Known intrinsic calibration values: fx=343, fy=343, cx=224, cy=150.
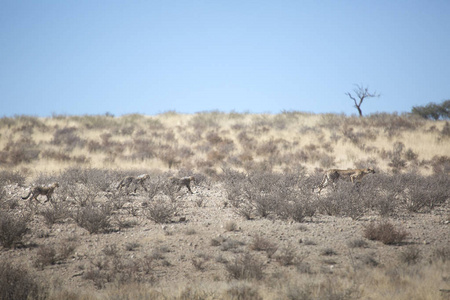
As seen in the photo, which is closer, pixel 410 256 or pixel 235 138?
pixel 410 256

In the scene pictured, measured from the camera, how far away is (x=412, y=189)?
10312 mm

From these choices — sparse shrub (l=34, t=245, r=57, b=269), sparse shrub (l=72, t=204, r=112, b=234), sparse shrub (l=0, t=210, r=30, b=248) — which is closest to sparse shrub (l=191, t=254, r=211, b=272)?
sparse shrub (l=34, t=245, r=57, b=269)

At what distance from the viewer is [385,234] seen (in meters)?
6.68

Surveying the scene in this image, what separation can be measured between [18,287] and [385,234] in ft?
20.3

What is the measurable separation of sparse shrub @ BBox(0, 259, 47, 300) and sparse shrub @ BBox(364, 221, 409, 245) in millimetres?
5809

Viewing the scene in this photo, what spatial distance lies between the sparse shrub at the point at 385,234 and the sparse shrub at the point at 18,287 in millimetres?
5809

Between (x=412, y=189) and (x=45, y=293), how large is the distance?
9894 mm

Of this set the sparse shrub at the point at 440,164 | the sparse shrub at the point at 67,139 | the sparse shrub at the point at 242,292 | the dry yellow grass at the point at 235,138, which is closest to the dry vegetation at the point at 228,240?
the sparse shrub at the point at 242,292

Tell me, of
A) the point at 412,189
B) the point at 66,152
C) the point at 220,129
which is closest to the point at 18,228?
the point at 412,189

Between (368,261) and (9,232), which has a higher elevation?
(9,232)

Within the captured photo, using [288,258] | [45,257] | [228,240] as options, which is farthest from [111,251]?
[288,258]

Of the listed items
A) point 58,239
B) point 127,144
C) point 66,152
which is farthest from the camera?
point 127,144

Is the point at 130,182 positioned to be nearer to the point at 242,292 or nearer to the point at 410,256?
the point at 242,292

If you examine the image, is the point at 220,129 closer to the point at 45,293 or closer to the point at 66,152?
the point at 66,152
